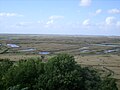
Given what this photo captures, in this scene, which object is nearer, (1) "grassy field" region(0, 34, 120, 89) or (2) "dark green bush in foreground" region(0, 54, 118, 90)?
(2) "dark green bush in foreground" region(0, 54, 118, 90)

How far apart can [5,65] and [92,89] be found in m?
11.4

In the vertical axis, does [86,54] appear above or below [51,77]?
below

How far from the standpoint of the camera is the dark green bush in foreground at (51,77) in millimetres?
21844

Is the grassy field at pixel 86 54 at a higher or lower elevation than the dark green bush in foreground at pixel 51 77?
lower

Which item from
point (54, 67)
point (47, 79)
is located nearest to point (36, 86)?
point (47, 79)

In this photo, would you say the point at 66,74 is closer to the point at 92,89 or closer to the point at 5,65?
the point at 92,89

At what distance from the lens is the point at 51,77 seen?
72.7 ft

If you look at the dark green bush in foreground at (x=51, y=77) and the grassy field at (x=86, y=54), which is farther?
the grassy field at (x=86, y=54)

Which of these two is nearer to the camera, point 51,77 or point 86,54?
point 51,77

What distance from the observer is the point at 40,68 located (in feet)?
78.8

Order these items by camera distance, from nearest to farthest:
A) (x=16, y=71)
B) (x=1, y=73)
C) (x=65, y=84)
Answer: (x=65, y=84), (x=16, y=71), (x=1, y=73)

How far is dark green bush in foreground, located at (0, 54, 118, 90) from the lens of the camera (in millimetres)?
21844

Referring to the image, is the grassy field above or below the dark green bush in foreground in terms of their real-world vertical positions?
below

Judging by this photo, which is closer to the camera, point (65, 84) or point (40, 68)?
point (65, 84)
